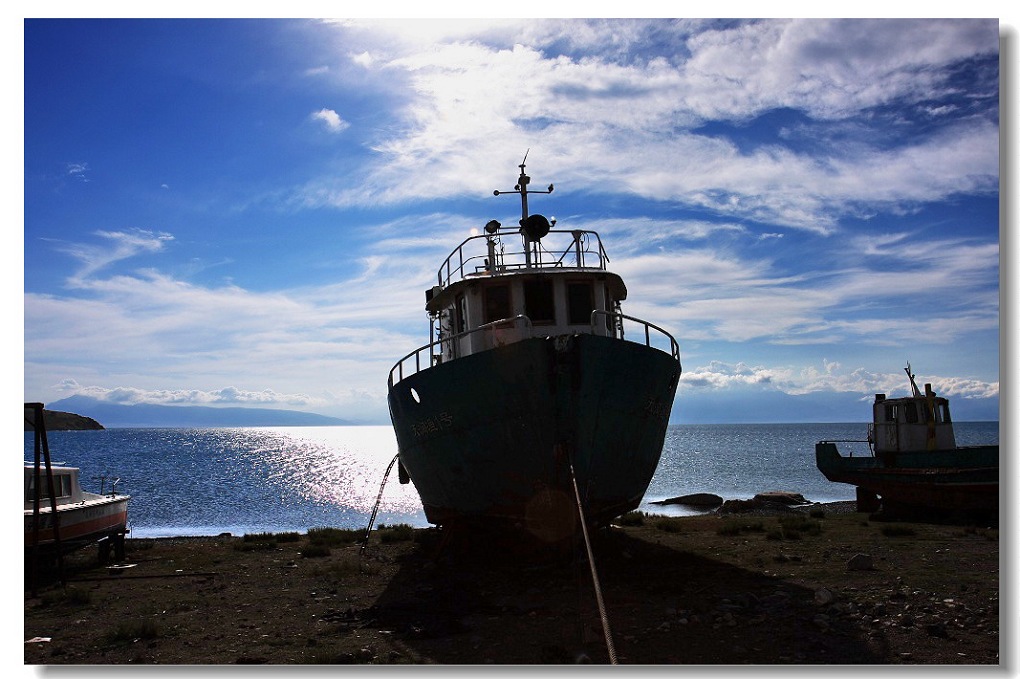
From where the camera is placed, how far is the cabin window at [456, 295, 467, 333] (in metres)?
14.1

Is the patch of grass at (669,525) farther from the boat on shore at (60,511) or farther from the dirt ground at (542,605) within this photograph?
the boat on shore at (60,511)

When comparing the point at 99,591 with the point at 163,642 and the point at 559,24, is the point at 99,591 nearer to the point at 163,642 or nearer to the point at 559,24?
the point at 163,642

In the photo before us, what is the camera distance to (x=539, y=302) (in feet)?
43.9

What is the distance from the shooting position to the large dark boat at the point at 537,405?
10609 millimetres

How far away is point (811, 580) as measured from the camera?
34.7ft

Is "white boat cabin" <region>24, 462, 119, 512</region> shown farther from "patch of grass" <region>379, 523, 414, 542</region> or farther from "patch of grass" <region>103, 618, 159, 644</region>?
"patch of grass" <region>379, 523, 414, 542</region>

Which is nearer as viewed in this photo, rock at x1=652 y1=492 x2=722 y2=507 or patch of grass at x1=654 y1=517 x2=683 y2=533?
patch of grass at x1=654 y1=517 x2=683 y2=533

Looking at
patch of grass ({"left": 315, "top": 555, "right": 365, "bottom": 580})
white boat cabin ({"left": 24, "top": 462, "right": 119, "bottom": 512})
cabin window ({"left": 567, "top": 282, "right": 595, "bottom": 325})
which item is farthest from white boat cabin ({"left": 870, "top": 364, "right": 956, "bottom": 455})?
white boat cabin ({"left": 24, "top": 462, "right": 119, "bottom": 512})

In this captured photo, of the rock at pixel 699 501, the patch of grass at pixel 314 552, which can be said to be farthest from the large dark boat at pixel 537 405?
the rock at pixel 699 501

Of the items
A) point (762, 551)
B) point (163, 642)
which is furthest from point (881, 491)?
point (163, 642)

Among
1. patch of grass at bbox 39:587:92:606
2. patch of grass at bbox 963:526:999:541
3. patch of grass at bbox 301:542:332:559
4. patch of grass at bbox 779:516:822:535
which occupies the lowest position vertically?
patch of grass at bbox 301:542:332:559

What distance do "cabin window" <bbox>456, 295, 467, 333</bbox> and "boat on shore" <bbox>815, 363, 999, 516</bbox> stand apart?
11.7m

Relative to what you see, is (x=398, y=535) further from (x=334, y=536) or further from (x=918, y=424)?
(x=918, y=424)
